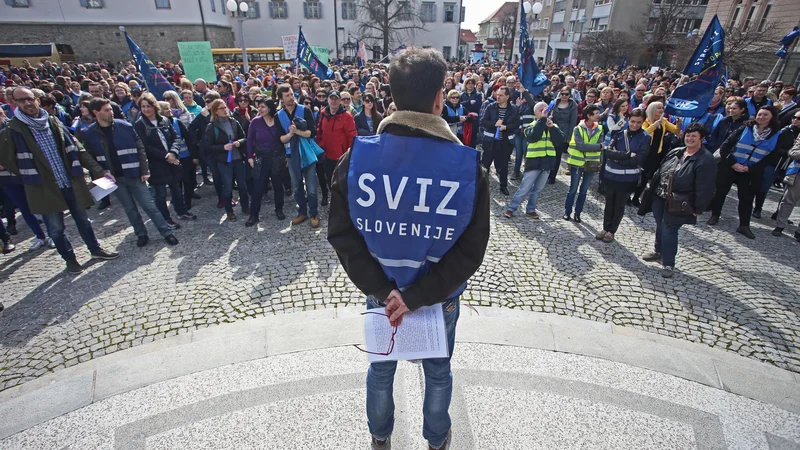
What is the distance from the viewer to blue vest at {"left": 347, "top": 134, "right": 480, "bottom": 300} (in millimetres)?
1612

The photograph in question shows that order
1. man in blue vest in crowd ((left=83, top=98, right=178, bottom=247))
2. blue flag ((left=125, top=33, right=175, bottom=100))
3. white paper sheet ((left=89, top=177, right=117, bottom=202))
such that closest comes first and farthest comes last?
→ white paper sheet ((left=89, top=177, right=117, bottom=202)), man in blue vest in crowd ((left=83, top=98, right=178, bottom=247)), blue flag ((left=125, top=33, right=175, bottom=100))

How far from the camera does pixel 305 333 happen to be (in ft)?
11.8

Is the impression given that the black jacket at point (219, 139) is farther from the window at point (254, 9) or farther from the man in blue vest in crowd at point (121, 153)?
the window at point (254, 9)

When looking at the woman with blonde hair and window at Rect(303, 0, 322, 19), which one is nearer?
the woman with blonde hair

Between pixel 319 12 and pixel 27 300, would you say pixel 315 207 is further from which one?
pixel 319 12

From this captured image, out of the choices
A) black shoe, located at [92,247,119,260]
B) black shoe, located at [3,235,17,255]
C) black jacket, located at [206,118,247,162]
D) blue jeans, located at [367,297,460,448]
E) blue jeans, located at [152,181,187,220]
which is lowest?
black shoe, located at [3,235,17,255]

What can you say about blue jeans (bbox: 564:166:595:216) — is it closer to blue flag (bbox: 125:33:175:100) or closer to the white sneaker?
the white sneaker

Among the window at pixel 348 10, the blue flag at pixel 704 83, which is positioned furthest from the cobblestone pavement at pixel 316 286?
the window at pixel 348 10

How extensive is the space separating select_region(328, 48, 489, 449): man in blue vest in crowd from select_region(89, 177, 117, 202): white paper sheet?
4180 millimetres

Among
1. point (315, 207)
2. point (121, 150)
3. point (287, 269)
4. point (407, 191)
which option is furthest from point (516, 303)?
point (121, 150)

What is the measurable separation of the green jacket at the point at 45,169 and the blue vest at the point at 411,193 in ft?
14.5

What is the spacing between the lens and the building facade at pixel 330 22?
46250 mm

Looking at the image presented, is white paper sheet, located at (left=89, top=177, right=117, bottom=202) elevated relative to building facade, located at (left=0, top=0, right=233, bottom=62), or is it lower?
lower

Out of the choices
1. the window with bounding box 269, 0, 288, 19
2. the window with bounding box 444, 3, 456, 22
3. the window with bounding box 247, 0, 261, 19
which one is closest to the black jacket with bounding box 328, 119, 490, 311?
the window with bounding box 247, 0, 261, 19
